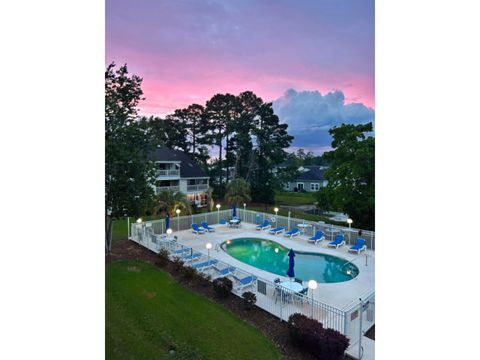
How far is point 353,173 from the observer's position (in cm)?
1505

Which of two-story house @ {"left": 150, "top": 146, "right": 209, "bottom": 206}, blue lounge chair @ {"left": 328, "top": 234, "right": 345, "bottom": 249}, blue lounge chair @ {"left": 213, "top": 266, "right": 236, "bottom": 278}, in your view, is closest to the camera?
blue lounge chair @ {"left": 213, "top": 266, "right": 236, "bottom": 278}

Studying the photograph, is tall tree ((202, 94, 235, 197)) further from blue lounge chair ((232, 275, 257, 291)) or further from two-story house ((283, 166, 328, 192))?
blue lounge chair ((232, 275, 257, 291))

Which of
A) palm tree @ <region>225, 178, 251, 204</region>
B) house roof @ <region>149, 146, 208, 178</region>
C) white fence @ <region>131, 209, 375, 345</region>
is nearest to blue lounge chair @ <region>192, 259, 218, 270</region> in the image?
white fence @ <region>131, 209, 375, 345</region>

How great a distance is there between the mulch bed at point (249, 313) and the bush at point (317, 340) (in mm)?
171

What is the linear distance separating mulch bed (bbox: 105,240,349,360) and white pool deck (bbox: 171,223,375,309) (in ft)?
6.66

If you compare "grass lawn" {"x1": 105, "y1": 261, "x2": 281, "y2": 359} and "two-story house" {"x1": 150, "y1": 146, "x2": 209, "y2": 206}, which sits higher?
"two-story house" {"x1": 150, "y1": 146, "x2": 209, "y2": 206}

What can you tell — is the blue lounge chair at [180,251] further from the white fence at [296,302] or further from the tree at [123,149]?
the tree at [123,149]

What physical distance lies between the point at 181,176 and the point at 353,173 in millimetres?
15094

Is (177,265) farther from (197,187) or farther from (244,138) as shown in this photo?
(244,138)

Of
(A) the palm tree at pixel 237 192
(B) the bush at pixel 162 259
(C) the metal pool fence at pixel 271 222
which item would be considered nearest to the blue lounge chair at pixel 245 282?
(B) the bush at pixel 162 259

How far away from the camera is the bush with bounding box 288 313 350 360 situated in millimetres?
5305
